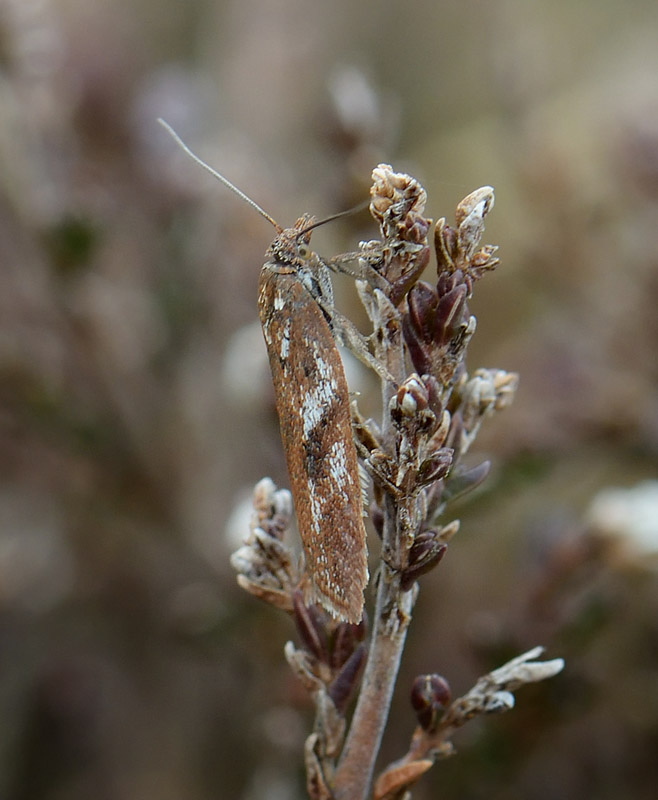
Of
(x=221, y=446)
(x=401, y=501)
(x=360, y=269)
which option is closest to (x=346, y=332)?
(x=360, y=269)

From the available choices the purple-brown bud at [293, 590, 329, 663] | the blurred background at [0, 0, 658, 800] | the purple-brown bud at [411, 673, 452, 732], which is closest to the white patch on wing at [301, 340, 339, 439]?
the purple-brown bud at [293, 590, 329, 663]

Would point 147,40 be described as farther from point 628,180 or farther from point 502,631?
point 502,631

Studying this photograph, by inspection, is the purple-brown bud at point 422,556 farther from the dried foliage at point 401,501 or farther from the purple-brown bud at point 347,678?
the purple-brown bud at point 347,678

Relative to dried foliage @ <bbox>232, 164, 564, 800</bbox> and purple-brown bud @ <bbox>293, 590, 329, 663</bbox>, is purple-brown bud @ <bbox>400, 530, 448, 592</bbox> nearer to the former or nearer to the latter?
dried foliage @ <bbox>232, 164, 564, 800</bbox>

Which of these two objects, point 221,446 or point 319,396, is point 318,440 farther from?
point 221,446

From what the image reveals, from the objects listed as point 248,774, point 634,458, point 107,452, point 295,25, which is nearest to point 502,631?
point 634,458

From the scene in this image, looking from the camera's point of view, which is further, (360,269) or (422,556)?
(360,269)
